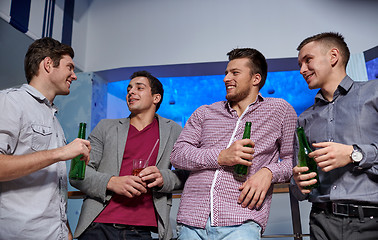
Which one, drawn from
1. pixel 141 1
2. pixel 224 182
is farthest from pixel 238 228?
pixel 141 1

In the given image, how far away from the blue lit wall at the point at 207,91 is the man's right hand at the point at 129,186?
163 inches

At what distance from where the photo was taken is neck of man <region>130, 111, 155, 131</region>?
91.4 inches

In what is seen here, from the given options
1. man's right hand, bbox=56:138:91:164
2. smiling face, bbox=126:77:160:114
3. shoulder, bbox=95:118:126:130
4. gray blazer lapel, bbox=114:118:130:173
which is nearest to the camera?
man's right hand, bbox=56:138:91:164

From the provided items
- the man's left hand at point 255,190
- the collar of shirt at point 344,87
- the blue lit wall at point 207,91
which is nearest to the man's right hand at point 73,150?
the man's left hand at point 255,190

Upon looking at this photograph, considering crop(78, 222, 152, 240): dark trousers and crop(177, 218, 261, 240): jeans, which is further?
crop(78, 222, 152, 240): dark trousers

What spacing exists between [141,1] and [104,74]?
1022mm

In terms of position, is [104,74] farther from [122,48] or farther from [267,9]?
[267,9]

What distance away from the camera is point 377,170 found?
1.41m

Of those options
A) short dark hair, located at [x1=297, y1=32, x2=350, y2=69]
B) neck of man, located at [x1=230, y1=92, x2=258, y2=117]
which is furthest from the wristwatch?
neck of man, located at [x1=230, y1=92, x2=258, y2=117]

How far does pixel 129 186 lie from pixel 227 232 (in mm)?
578

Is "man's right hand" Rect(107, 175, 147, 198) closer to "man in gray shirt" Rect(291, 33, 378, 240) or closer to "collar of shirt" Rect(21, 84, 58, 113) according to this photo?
"collar of shirt" Rect(21, 84, 58, 113)

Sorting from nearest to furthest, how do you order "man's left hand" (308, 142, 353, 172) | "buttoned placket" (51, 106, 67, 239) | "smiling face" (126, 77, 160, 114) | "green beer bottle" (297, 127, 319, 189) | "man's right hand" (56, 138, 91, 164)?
"man's left hand" (308, 142, 353, 172), "man's right hand" (56, 138, 91, 164), "green beer bottle" (297, 127, 319, 189), "buttoned placket" (51, 106, 67, 239), "smiling face" (126, 77, 160, 114)

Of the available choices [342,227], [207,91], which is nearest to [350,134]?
[342,227]

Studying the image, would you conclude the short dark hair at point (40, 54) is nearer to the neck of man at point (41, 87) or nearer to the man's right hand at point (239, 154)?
the neck of man at point (41, 87)
